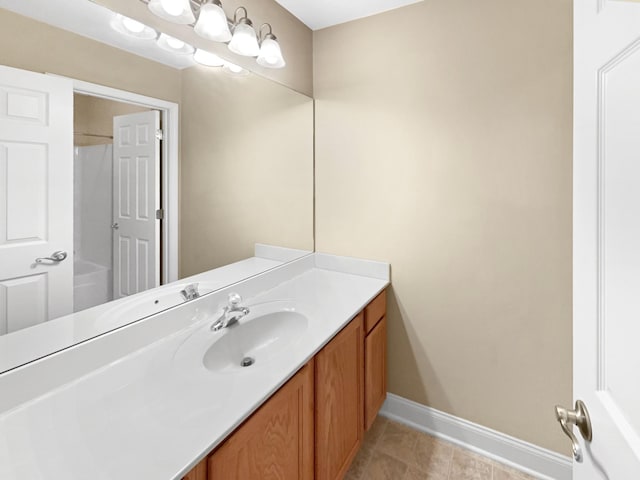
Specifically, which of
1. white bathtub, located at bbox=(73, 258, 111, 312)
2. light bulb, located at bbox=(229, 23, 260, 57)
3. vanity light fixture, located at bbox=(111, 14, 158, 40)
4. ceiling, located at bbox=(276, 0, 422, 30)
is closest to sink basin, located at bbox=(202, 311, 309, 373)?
white bathtub, located at bbox=(73, 258, 111, 312)

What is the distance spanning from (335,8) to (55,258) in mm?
1795

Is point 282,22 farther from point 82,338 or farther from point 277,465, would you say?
point 277,465

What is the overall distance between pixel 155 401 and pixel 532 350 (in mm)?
1614

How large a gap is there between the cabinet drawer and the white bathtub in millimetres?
1085

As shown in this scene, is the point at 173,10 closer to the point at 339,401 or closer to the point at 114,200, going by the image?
the point at 114,200

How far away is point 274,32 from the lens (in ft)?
5.65

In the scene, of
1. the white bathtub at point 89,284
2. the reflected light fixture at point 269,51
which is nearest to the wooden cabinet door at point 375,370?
the white bathtub at point 89,284

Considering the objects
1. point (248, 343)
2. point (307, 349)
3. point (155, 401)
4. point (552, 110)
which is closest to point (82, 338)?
point (155, 401)

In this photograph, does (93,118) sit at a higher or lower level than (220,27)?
lower

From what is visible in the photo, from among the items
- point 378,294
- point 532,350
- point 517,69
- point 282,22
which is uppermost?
point 282,22

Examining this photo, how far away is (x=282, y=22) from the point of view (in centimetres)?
177

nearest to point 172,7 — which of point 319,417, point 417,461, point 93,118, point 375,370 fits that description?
point 93,118

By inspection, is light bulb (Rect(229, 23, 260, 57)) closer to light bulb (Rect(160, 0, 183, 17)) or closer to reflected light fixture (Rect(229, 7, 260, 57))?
reflected light fixture (Rect(229, 7, 260, 57))
